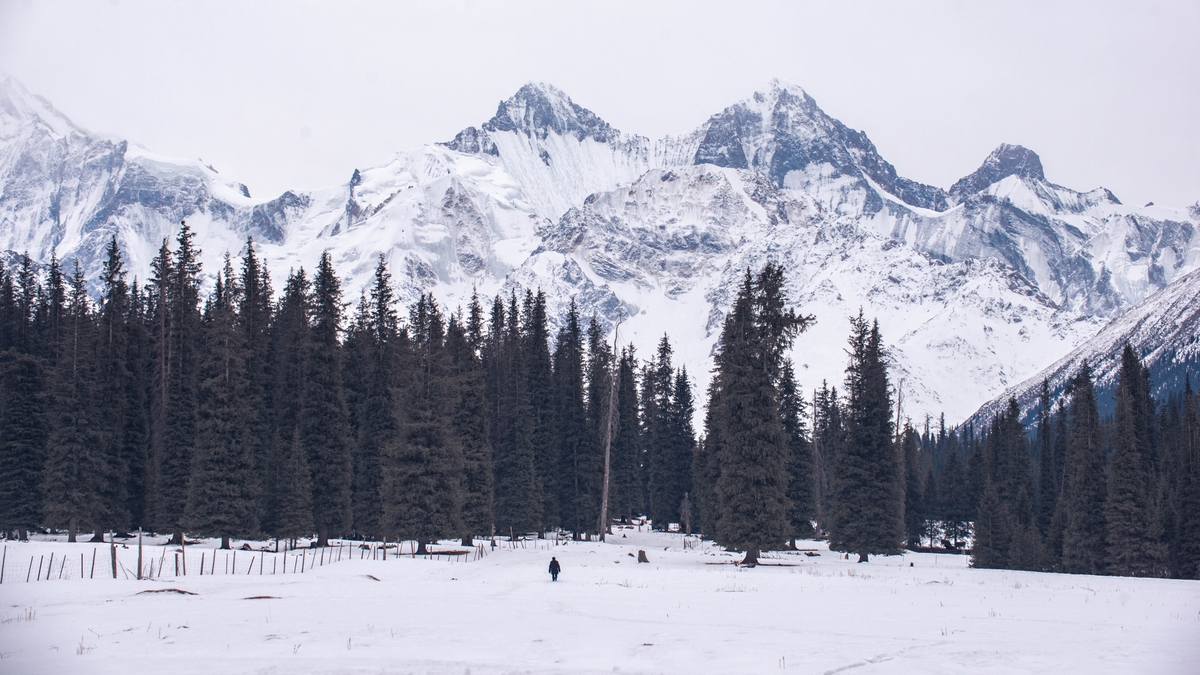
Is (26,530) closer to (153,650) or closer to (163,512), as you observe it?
A: (163,512)

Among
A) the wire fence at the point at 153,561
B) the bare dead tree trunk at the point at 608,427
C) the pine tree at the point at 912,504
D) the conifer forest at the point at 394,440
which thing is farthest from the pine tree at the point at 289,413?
the pine tree at the point at 912,504

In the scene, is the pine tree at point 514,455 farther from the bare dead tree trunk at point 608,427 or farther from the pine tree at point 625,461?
the pine tree at point 625,461

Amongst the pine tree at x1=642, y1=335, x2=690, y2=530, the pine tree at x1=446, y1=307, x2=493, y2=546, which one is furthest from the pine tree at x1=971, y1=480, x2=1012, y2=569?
the pine tree at x1=446, y1=307, x2=493, y2=546

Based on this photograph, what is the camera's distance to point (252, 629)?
18500 millimetres

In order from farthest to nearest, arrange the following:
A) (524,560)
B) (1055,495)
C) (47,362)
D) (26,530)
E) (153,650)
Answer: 1. (1055,495)
2. (47,362)
3. (26,530)
4. (524,560)
5. (153,650)

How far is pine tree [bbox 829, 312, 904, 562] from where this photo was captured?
1743 inches

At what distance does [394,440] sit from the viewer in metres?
45.0

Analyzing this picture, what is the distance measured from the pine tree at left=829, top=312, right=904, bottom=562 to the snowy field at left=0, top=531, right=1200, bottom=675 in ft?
32.7

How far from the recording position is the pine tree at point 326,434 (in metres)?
45.9

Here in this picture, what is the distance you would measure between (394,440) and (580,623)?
26.7m

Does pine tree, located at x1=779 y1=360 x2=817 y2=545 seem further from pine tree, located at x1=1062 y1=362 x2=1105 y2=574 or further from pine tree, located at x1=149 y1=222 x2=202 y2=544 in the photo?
pine tree, located at x1=149 y1=222 x2=202 y2=544

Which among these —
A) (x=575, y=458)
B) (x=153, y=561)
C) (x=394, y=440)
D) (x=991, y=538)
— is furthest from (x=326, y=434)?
(x=991, y=538)

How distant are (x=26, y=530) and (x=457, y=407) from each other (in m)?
23.0

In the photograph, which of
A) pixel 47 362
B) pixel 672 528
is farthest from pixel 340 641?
pixel 672 528
